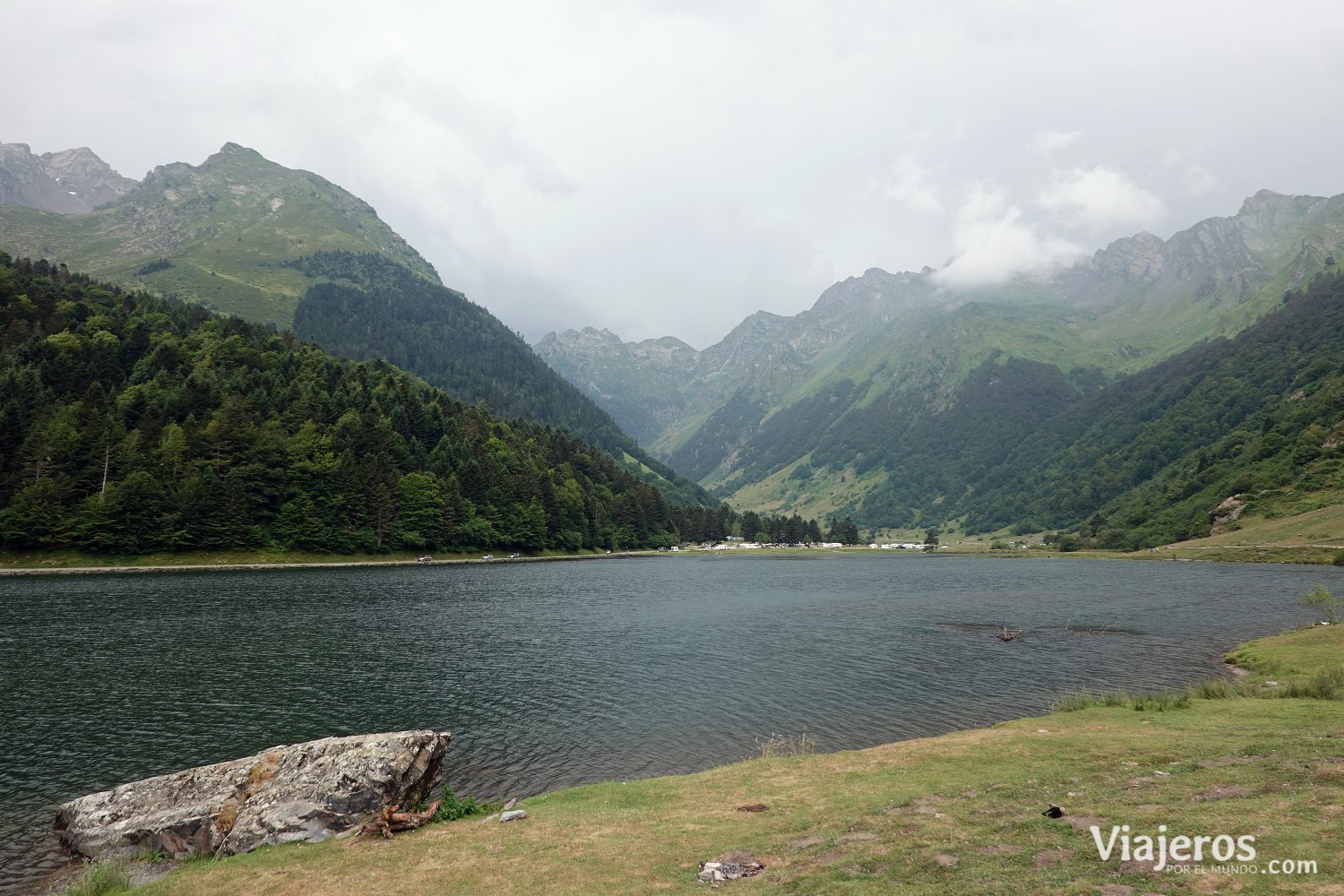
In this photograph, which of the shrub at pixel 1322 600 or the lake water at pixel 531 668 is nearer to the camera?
the lake water at pixel 531 668

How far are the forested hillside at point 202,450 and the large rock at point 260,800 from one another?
131m

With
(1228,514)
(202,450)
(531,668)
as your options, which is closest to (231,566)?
(202,450)

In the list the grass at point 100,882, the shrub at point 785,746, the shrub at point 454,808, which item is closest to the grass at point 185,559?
the grass at point 100,882

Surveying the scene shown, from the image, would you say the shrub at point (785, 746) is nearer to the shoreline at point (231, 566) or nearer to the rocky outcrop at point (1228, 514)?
the shoreline at point (231, 566)

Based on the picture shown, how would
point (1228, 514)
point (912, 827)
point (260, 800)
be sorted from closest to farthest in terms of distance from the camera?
point (912, 827), point (260, 800), point (1228, 514)

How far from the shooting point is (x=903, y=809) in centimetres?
2020

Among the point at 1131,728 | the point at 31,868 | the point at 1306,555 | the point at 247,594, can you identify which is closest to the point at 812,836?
the point at 1131,728

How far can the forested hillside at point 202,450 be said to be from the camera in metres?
124

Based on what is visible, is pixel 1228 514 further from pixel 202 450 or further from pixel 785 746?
pixel 202 450

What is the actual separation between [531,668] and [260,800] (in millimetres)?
34281

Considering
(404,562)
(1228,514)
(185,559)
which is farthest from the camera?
(1228,514)

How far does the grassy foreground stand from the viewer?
13.9m

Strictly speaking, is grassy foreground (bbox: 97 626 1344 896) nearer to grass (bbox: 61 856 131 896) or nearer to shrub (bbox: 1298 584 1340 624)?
grass (bbox: 61 856 131 896)

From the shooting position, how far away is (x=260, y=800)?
22484 mm
